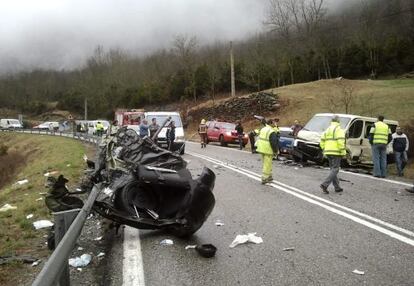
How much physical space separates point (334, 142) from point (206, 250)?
20.5 feet

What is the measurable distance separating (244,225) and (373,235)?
1.87m

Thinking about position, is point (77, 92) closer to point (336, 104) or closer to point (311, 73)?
point (311, 73)

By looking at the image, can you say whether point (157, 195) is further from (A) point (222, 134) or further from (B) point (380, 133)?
(A) point (222, 134)

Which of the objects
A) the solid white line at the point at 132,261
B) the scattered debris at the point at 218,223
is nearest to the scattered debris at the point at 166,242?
the solid white line at the point at 132,261

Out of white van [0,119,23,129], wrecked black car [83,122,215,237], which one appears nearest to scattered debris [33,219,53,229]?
wrecked black car [83,122,215,237]

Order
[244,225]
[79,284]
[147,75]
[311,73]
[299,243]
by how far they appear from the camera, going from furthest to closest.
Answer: [147,75], [311,73], [244,225], [299,243], [79,284]

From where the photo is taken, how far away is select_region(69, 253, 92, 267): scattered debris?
5.51 meters

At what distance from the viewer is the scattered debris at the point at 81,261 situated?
5508 millimetres

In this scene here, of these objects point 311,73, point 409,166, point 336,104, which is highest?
point 311,73

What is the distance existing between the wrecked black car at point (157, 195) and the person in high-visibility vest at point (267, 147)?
5260 mm

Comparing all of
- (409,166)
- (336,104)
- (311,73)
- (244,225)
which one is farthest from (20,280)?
(311,73)

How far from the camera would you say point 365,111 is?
35688mm

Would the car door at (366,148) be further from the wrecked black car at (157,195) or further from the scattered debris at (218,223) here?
the wrecked black car at (157,195)

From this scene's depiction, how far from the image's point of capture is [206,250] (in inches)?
223
